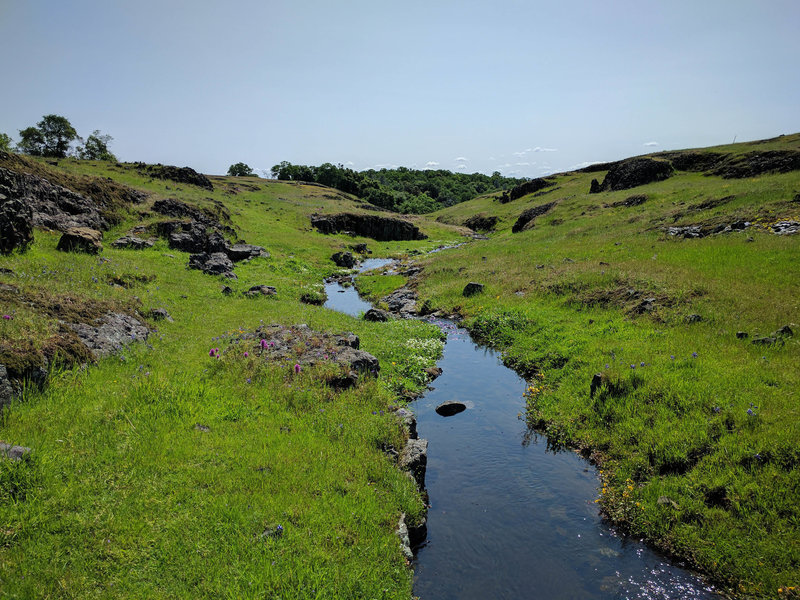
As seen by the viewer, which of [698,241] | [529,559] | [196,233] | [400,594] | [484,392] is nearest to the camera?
[400,594]

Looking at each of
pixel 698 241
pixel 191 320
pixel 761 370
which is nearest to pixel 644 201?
pixel 698 241

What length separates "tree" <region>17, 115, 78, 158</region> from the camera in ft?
340

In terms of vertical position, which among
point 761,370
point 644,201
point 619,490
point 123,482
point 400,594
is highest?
point 644,201

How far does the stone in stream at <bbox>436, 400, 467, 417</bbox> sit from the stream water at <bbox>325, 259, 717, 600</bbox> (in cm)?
30

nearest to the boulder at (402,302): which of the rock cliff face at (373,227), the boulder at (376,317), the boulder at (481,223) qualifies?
the boulder at (376,317)

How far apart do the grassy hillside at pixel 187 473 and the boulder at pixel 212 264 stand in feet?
48.6

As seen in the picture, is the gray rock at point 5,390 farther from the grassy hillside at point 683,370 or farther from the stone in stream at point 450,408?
the grassy hillside at point 683,370

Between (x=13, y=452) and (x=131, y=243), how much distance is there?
31.6 metres

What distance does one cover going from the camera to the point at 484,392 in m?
17.2

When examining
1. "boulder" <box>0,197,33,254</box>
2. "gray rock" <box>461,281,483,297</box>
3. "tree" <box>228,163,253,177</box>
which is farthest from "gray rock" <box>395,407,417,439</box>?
"tree" <box>228,163,253,177</box>

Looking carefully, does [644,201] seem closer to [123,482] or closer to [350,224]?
[350,224]

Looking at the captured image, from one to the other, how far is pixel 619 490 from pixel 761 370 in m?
6.64

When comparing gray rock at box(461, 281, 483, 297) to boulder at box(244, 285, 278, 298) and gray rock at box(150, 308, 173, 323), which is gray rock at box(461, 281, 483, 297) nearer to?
boulder at box(244, 285, 278, 298)

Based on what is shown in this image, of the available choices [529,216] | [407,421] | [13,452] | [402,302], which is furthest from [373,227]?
[13,452]
